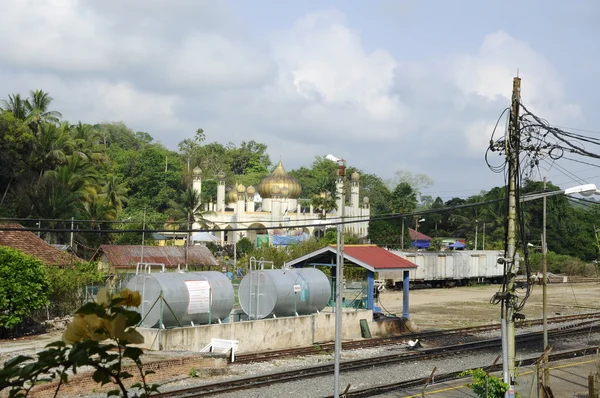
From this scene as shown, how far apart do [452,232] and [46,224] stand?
243 ft

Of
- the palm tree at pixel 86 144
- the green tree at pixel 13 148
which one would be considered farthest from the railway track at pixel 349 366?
the palm tree at pixel 86 144

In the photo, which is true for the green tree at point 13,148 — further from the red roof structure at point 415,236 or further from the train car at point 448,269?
the red roof structure at point 415,236

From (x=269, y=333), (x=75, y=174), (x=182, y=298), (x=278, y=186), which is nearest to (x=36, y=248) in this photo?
(x=182, y=298)

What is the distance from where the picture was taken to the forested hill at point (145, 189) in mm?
55156

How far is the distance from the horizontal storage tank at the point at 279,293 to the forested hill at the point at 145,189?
7.83 m

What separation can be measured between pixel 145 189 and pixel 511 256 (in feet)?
316

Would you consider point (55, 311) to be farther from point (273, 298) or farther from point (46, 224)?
point (46, 224)

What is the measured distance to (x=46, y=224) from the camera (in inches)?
2002

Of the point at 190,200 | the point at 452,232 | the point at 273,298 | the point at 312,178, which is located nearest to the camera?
the point at 273,298

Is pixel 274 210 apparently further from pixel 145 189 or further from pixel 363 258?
pixel 363 258

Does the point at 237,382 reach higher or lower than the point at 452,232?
lower

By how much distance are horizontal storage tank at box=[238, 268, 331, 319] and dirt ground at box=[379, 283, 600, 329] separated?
7.45m

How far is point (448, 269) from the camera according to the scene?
63375 mm

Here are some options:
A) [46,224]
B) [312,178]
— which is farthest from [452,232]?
[46,224]
